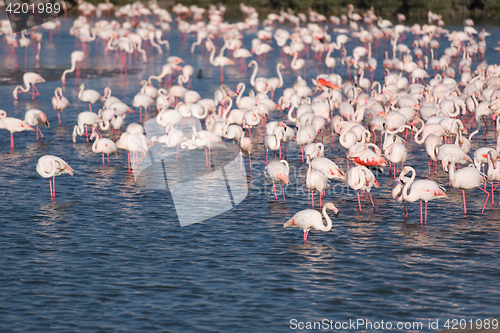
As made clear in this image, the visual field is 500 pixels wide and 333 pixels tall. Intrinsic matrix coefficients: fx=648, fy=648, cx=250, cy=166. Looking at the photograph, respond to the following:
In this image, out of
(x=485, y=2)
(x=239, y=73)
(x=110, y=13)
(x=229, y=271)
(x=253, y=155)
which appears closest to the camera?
(x=229, y=271)

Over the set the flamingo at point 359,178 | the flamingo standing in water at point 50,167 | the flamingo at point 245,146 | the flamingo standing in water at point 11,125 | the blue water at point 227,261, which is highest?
the flamingo standing in water at point 11,125

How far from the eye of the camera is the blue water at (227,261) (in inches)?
313

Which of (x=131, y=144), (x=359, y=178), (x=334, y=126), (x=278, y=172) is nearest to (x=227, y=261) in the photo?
(x=278, y=172)

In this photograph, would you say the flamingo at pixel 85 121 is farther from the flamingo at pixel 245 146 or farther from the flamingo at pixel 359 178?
the flamingo at pixel 359 178

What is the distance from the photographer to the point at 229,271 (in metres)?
9.20

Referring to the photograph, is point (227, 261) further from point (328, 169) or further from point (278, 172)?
point (328, 169)

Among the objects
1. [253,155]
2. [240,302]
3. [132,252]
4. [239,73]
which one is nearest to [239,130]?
[253,155]

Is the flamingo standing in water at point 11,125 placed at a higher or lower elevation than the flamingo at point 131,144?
higher

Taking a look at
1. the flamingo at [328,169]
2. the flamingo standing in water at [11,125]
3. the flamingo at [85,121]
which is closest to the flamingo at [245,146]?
the flamingo at [328,169]

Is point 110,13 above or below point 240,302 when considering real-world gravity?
above

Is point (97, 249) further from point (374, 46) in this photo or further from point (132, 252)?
point (374, 46)

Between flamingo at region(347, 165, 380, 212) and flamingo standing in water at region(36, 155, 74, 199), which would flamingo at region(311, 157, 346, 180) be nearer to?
flamingo at region(347, 165, 380, 212)

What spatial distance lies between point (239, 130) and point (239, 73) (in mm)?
13797

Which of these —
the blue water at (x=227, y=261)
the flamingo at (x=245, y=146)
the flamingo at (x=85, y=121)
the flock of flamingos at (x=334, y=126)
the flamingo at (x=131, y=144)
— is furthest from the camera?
the flamingo at (x=85, y=121)
